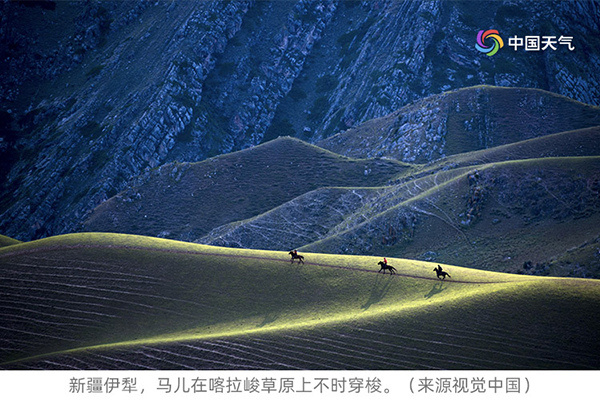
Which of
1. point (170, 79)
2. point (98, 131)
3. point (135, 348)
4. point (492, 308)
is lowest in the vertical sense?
point (135, 348)

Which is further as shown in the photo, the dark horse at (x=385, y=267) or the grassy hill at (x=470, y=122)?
the grassy hill at (x=470, y=122)

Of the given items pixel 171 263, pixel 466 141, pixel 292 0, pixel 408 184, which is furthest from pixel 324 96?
pixel 171 263

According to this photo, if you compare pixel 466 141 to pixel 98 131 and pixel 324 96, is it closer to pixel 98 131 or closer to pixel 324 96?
pixel 324 96

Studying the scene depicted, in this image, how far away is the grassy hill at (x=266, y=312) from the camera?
31.4m

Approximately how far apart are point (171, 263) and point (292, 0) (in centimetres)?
17334

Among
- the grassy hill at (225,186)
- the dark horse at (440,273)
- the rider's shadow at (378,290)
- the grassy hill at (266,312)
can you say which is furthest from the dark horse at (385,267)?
the grassy hill at (225,186)

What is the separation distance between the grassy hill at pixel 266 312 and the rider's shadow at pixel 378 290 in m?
0.09

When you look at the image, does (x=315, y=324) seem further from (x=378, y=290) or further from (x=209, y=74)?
(x=209, y=74)

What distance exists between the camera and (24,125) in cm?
16000

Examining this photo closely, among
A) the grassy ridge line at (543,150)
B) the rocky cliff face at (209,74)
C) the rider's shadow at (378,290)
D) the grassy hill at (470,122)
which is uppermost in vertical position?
the rocky cliff face at (209,74)

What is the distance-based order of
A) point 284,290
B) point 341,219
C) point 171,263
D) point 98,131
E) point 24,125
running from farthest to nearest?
point 24,125 < point 98,131 < point 341,219 < point 171,263 < point 284,290

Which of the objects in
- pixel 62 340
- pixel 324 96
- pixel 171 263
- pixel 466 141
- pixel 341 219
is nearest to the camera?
pixel 62 340

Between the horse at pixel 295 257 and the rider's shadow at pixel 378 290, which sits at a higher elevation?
the horse at pixel 295 257

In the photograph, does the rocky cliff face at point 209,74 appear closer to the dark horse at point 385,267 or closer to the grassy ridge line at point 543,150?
the grassy ridge line at point 543,150
